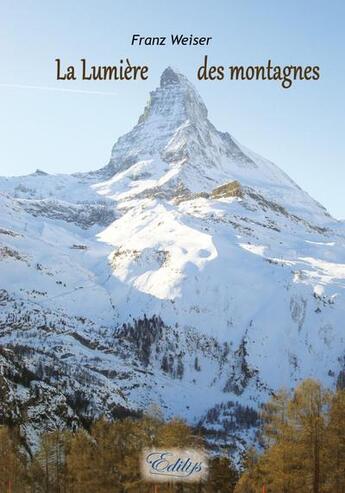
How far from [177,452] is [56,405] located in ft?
118

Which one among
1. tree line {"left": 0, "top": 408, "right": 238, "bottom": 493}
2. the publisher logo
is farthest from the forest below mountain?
the publisher logo

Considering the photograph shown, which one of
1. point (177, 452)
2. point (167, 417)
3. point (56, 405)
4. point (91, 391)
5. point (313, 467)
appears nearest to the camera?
point (313, 467)

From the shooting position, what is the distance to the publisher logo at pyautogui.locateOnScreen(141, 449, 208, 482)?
1848 inches

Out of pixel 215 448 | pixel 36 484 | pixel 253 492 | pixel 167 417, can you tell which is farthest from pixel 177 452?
pixel 167 417

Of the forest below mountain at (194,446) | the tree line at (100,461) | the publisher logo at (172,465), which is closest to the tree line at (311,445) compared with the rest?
the forest below mountain at (194,446)

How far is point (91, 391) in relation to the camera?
137875 mm

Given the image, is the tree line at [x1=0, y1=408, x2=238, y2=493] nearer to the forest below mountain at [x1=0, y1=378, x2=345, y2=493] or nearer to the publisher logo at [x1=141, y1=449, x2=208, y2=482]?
the forest below mountain at [x1=0, y1=378, x2=345, y2=493]

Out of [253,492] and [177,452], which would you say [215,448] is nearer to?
[253,492]

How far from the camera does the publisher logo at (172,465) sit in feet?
154

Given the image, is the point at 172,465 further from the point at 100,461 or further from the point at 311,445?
the point at 311,445

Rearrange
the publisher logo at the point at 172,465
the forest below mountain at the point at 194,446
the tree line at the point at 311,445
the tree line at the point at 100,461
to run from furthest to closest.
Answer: the tree line at the point at 100,461
the publisher logo at the point at 172,465
the forest below mountain at the point at 194,446
the tree line at the point at 311,445

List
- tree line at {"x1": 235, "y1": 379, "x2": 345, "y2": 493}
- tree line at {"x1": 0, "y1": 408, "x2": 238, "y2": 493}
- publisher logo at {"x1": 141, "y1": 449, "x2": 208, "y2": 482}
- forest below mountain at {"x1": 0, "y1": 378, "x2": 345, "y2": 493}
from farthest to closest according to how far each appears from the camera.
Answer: tree line at {"x1": 0, "y1": 408, "x2": 238, "y2": 493}, publisher logo at {"x1": 141, "y1": 449, "x2": 208, "y2": 482}, forest below mountain at {"x1": 0, "y1": 378, "x2": 345, "y2": 493}, tree line at {"x1": 235, "y1": 379, "x2": 345, "y2": 493}

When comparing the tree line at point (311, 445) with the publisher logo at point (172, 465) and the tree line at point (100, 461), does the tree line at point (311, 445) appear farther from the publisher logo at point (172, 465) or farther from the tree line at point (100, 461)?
the tree line at point (100, 461)

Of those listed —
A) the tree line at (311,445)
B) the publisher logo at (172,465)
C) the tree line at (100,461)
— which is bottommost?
the tree line at (100,461)
